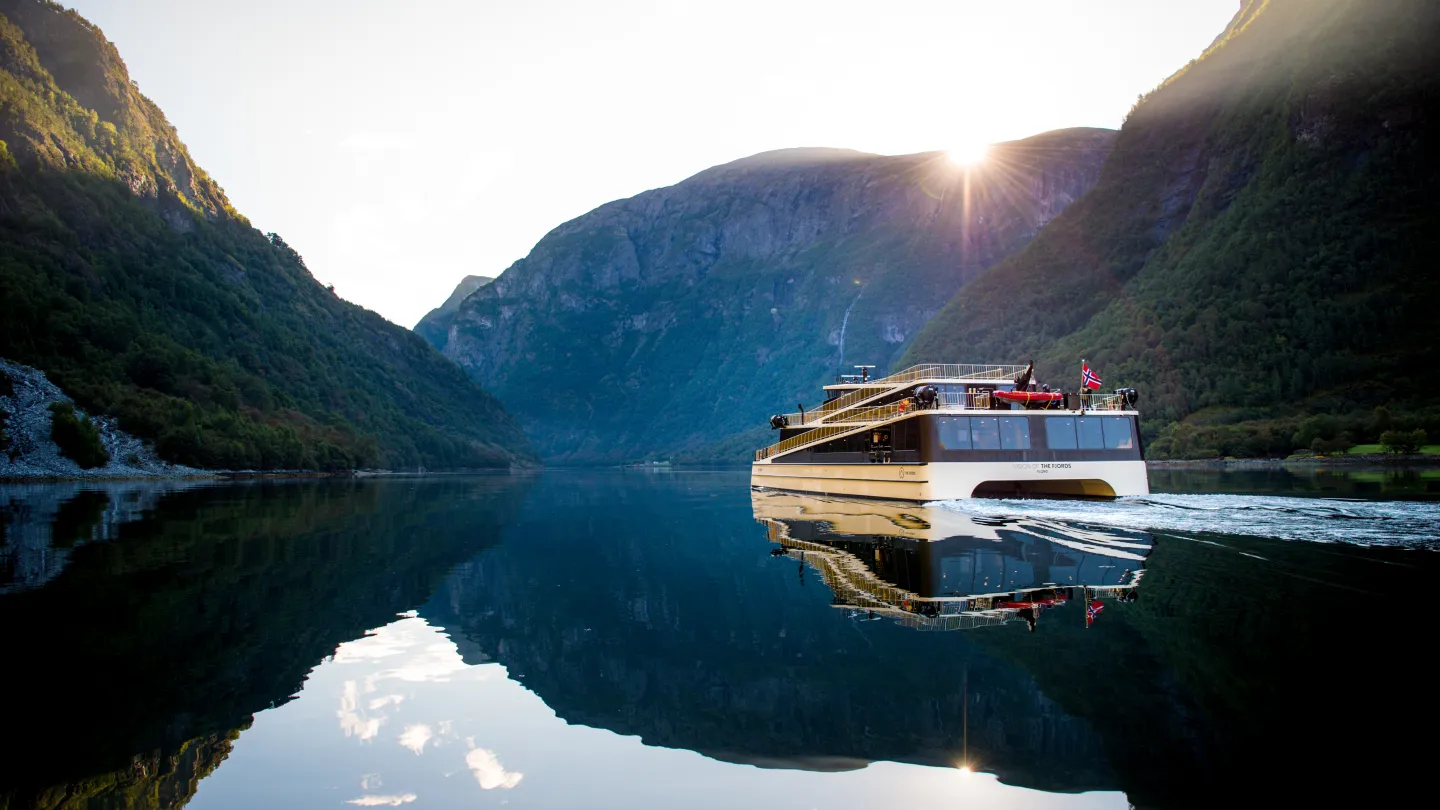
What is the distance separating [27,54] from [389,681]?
194m

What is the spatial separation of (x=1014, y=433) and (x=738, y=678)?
101ft

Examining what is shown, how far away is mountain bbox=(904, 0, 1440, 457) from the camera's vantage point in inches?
3994

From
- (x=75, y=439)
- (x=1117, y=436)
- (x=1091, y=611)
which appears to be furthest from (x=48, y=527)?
(x=75, y=439)

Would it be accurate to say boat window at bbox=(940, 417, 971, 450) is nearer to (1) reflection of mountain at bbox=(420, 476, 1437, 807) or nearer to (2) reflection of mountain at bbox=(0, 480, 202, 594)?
(1) reflection of mountain at bbox=(420, 476, 1437, 807)

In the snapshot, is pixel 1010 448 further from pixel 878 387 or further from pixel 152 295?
pixel 152 295

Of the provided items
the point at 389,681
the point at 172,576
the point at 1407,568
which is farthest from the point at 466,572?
the point at 1407,568

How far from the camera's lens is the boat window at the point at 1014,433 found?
123 ft

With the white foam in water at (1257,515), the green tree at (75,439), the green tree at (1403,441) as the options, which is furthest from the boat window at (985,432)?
the green tree at (75,439)

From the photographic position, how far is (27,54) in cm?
14812

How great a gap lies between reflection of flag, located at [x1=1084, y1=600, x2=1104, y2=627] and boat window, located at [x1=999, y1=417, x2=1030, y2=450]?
25.6m

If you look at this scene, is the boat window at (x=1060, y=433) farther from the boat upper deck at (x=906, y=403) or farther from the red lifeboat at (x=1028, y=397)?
the red lifeboat at (x=1028, y=397)

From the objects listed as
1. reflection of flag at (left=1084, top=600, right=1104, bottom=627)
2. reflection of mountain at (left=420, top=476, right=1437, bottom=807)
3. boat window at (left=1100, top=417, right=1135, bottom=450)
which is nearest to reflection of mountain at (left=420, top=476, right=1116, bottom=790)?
reflection of mountain at (left=420, top=476, right=1437, bottom=807)

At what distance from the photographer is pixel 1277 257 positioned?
385 ft

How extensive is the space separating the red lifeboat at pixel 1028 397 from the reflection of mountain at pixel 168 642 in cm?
2717
